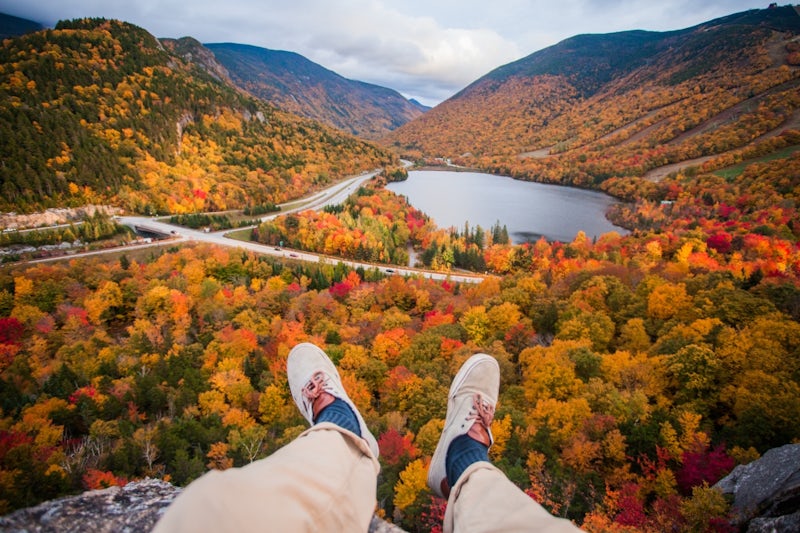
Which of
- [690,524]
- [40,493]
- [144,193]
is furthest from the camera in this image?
[144,193]

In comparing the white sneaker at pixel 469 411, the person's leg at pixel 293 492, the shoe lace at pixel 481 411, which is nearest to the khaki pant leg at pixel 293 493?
the person's leg at pixel 293 492

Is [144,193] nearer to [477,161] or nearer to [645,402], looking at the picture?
[645,402]

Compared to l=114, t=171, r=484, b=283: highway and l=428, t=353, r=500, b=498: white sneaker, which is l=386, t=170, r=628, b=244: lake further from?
l=428, t=353, r=500, b=498: white sneaker

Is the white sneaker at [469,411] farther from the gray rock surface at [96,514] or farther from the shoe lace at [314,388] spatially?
the shoe lace at [314,388]

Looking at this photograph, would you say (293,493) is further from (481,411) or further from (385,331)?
(385,331)

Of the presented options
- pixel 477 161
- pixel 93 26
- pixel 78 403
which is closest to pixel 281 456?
pixel 78 403

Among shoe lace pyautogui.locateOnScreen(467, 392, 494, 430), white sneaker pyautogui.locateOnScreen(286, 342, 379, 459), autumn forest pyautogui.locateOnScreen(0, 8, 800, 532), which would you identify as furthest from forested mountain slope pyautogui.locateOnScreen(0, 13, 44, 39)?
shoe lace pyautogui.locateOnScreen(467, 392, 494, 430)

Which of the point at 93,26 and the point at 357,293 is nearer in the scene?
the point at 357,293

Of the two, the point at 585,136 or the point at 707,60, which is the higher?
the point at 707,60
